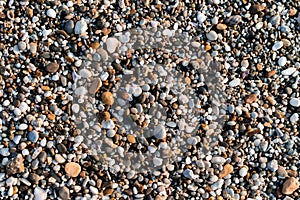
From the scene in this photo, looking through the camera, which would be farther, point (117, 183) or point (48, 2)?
point (48, 2)

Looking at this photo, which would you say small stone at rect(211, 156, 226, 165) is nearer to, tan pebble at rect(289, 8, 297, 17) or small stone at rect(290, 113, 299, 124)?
small stone at rect(290, 113, 299, 124)

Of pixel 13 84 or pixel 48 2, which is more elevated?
pixel 48 2

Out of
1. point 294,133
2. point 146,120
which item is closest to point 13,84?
point 146,120

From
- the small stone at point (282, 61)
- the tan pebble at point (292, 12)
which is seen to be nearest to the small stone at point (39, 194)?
the small stone at point (282, 61)

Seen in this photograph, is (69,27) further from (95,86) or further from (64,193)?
(64,193)

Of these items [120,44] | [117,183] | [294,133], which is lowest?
[117,183]

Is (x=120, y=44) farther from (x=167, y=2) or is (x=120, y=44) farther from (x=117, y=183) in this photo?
(x=117, y=183)

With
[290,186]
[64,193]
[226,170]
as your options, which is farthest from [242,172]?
[64,193]

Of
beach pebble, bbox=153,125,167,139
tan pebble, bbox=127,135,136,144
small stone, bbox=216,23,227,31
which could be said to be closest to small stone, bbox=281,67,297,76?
small stone, bbox=216,23,227,31
